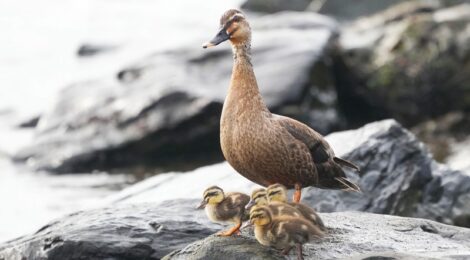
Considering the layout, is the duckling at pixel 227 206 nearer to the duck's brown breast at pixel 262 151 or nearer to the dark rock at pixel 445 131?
the duck's brown breast at pixel 262 151

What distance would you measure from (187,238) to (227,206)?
0.97 m

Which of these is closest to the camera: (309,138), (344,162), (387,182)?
(309,138)

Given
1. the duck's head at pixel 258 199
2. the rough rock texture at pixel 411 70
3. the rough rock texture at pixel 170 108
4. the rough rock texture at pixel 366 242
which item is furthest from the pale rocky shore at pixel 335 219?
the rough rock texture at pixel 411 70

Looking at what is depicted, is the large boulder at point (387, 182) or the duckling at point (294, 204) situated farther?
the large boulder at point (387, 182)

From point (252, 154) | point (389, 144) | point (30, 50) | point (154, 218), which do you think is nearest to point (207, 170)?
point (389, 144)

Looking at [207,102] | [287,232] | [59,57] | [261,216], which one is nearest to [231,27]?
[261,216]

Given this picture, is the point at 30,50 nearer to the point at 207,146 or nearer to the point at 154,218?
the point at 207,146

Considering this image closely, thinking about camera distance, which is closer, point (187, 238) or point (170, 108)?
point (187, 238)

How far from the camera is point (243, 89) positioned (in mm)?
7367

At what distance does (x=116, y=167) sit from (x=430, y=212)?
5.48m

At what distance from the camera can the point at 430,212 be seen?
376 inches

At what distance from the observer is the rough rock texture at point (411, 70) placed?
1478 centimetres

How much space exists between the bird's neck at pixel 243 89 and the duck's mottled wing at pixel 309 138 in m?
0.20

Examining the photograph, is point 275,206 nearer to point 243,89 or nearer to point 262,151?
point 262,151
